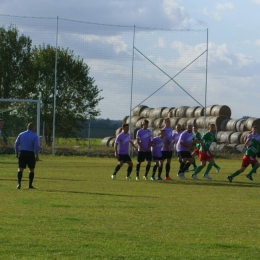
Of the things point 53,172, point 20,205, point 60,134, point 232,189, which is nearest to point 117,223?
point 20,205

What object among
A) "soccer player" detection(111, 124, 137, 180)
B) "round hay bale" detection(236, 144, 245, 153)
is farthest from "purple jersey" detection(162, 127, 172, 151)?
"round hay bale" detection(236, 144, 245, 153)

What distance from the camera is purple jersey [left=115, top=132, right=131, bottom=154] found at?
25906 millimetres

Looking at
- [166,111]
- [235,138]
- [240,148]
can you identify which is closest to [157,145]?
[240,148]

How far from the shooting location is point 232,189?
23.2 meters

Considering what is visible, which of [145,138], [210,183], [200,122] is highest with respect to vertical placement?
[200,122]

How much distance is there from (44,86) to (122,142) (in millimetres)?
23640

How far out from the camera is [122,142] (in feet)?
85.4

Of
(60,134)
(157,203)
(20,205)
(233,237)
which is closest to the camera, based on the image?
(233,237)

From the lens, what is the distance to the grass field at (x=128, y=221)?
10.9 metres

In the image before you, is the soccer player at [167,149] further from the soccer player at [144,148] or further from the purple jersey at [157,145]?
the soccer player at [144,148]

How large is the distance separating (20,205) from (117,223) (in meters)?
3.35

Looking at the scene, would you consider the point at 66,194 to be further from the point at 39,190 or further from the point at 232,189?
the point at 232,189

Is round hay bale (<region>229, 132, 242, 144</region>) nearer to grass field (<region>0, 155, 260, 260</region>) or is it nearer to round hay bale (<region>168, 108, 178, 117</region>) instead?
round hay bale (<region>168, 108, 178, 117</region>)

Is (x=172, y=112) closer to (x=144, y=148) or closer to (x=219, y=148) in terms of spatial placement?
(x=219, y=148)
